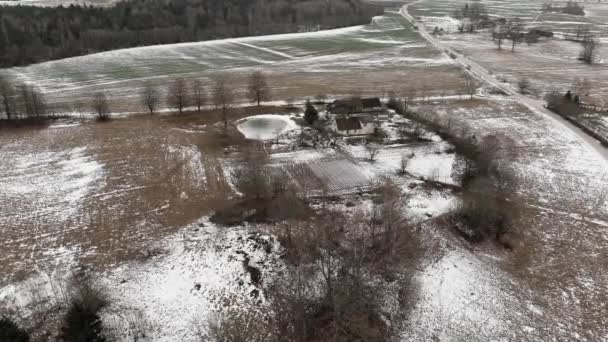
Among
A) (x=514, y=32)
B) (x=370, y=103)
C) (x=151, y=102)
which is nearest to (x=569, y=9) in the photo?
(x=514, y=32)

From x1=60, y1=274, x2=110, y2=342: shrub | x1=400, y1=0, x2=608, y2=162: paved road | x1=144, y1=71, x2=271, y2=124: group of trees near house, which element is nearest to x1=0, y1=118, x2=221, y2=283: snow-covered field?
x1=60, y1=274, x2=110, y2=342: shrub

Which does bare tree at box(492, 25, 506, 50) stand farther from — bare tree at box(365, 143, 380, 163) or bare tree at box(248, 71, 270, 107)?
bare tree at box(365, 143, 380, 163)

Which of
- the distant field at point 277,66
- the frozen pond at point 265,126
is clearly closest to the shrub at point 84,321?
Result: the frozen pond at point 265,126

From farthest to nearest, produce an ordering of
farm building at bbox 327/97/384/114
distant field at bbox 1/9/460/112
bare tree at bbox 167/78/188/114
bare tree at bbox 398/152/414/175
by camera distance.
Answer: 1. distant field at bbox 1/9/460/112
2. bare tree at bbox 167/78/188/114
3. farm building at bbox 327/97/384/114
4. bare tree at bbox 398/152/414/175

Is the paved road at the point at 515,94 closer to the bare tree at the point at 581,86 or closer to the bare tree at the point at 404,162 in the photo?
the bare tree at the point at 581,86

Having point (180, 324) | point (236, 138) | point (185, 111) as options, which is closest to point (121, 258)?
point (180, 324)

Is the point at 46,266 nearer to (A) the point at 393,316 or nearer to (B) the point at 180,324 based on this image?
(B) the point at 180,324

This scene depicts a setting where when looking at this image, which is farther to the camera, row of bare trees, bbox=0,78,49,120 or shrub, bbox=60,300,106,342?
row of bare trees, bbox=0,78,49,120

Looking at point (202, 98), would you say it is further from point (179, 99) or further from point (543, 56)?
point (543, 56)
